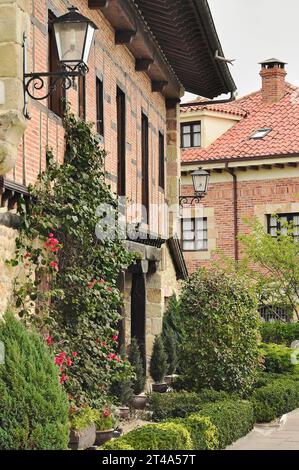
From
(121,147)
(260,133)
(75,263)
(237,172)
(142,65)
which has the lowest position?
(75,263)

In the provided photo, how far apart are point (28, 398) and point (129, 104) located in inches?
337

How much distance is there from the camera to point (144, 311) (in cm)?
1773

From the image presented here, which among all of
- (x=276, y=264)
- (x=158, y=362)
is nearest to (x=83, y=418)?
(x=158, y=362)

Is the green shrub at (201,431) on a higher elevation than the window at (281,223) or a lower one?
lower

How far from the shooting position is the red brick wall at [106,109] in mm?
10844

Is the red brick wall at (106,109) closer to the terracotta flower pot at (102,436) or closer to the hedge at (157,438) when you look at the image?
the hedge at (157,438)

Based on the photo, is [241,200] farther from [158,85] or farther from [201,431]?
[201,431]

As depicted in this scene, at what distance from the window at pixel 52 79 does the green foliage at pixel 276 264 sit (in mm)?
13529

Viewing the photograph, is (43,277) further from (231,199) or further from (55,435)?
(231,199)

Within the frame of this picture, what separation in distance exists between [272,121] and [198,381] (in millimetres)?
16885

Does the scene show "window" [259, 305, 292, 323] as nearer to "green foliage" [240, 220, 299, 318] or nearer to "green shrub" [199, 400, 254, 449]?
"green foliage" [240, 220, 299, 318]

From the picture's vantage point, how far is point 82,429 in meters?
10.5

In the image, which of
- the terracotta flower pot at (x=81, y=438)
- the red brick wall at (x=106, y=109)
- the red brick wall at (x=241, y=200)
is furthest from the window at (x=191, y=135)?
the terracotta flower pot at (x=81, y=438)
